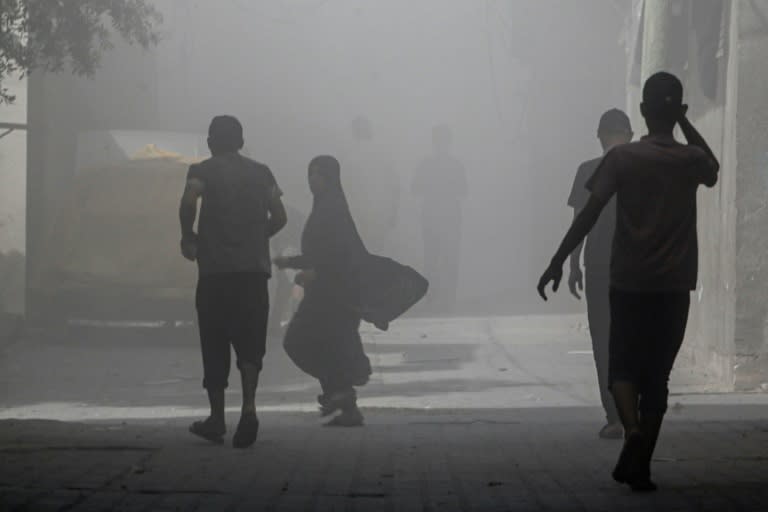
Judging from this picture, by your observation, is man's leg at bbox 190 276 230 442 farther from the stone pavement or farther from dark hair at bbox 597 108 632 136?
dark hair at bbox 597 108 632 136

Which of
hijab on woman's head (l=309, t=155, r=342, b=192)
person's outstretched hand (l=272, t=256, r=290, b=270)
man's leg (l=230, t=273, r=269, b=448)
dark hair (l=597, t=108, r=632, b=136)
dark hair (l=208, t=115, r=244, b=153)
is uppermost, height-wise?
dark hair (l=597, t=108, r=632, b=136)

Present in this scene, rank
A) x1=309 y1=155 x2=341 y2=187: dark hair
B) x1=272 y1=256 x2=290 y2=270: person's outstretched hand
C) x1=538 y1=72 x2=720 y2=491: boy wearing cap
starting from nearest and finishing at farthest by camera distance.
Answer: x1=538 y1=72 x2=720 y2=491: boy wearing cap
x1=272 y1=256 x2=290 y2=270: person's outstretched hand
x1=309 y1=155 x2=341 y2=187: dark hair

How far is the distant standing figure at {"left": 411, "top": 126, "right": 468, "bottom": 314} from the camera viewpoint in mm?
29781

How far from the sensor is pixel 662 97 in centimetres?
695

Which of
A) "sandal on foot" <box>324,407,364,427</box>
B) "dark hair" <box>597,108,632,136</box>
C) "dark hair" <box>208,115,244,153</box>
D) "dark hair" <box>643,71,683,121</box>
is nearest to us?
"dark hair" <box>643,71,683,121</box>

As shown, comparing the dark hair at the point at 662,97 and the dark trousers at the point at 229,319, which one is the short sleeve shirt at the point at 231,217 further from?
the dark hair at the point at 662,97

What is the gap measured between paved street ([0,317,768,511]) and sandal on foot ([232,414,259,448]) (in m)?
0.13

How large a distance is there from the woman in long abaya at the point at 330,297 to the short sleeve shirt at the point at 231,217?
5.71ft

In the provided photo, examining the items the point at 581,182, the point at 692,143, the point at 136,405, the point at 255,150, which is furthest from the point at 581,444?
the point at 255,150

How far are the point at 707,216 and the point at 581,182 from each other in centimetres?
708

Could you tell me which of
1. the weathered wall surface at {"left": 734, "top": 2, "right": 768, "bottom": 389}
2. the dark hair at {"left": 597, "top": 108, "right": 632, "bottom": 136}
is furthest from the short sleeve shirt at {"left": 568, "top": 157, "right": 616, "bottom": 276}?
the weathered wall surface at {"left": 734, "top": 2, "right": 768, "bottom": 389}

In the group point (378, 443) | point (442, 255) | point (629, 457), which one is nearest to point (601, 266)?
point (378, 443)

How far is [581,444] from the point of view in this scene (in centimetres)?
902

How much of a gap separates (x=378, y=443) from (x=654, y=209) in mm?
2973
